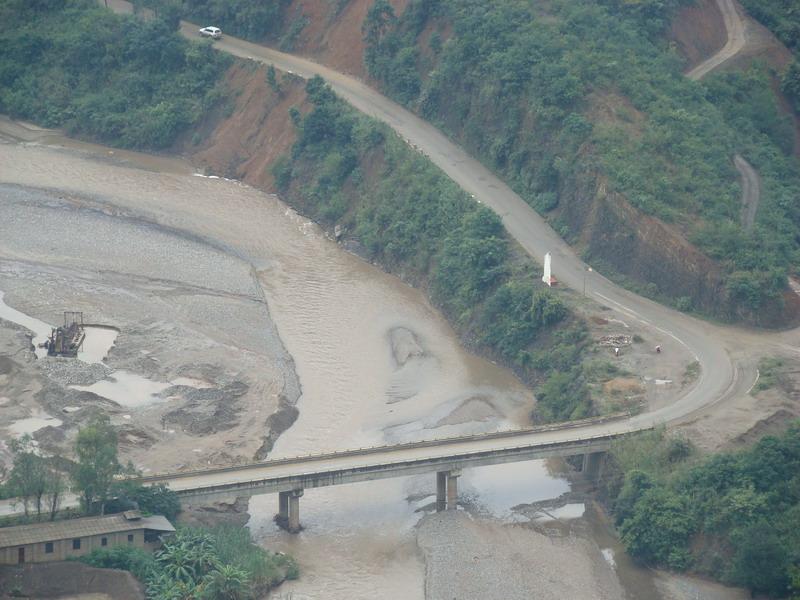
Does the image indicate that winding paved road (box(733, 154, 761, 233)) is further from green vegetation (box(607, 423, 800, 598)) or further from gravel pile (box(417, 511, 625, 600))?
gravel pile (box(417, 511, 625, 600))

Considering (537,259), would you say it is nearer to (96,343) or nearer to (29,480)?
(96,343)

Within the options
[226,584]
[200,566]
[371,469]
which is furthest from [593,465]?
[200,566]

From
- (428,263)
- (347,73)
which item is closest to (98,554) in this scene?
(428,263)

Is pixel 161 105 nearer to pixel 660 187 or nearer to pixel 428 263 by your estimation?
pixel 428 263

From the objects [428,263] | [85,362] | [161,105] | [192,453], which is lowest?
[192,453]

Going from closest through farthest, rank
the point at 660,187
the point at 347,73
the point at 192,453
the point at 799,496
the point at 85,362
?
1. the point at 799,496
2. the point at 192,453
3. the point at 85,362
4. the point at 660,187
5. the point at 347,73
